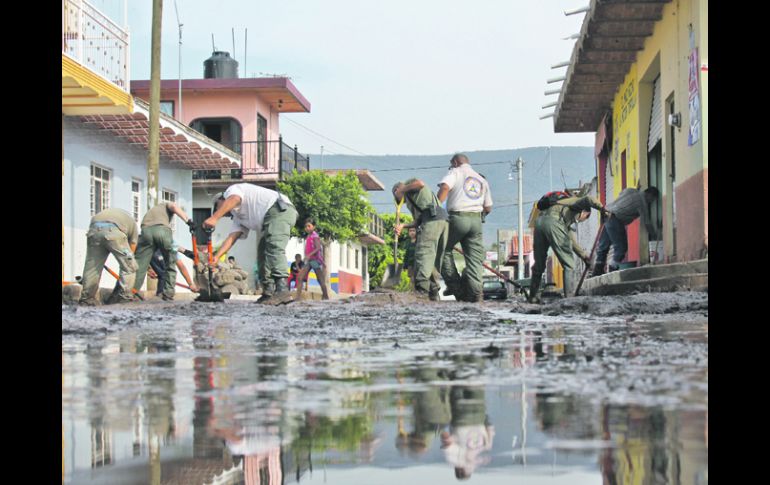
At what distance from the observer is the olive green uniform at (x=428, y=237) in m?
10.9

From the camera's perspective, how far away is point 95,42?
61.1ft

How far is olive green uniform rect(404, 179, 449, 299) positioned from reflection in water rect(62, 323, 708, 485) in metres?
8.13

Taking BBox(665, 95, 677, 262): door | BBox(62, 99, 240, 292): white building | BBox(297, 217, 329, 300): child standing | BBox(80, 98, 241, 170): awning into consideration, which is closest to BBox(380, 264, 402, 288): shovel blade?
BBox(297, 217, 329, 300): child standing

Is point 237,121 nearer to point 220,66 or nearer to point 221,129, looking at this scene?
point 221,129

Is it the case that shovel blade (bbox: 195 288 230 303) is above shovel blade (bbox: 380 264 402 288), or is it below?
below

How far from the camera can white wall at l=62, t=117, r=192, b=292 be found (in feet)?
62.8

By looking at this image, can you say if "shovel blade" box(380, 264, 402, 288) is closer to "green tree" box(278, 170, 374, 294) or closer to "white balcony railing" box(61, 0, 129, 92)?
"white balcony railing" box(61, 0, 129, 92)

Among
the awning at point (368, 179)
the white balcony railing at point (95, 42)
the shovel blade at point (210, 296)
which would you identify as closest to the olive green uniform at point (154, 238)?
the shovel blade at point (210, 296)

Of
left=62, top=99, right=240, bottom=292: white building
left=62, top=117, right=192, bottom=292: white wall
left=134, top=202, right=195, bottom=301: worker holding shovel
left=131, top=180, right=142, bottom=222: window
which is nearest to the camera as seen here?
left=134, top=202, right=195, bottom=301: worker holding shovel

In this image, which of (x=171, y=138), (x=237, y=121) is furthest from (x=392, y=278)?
(x=237, y=121)

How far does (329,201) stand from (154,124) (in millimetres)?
16114
